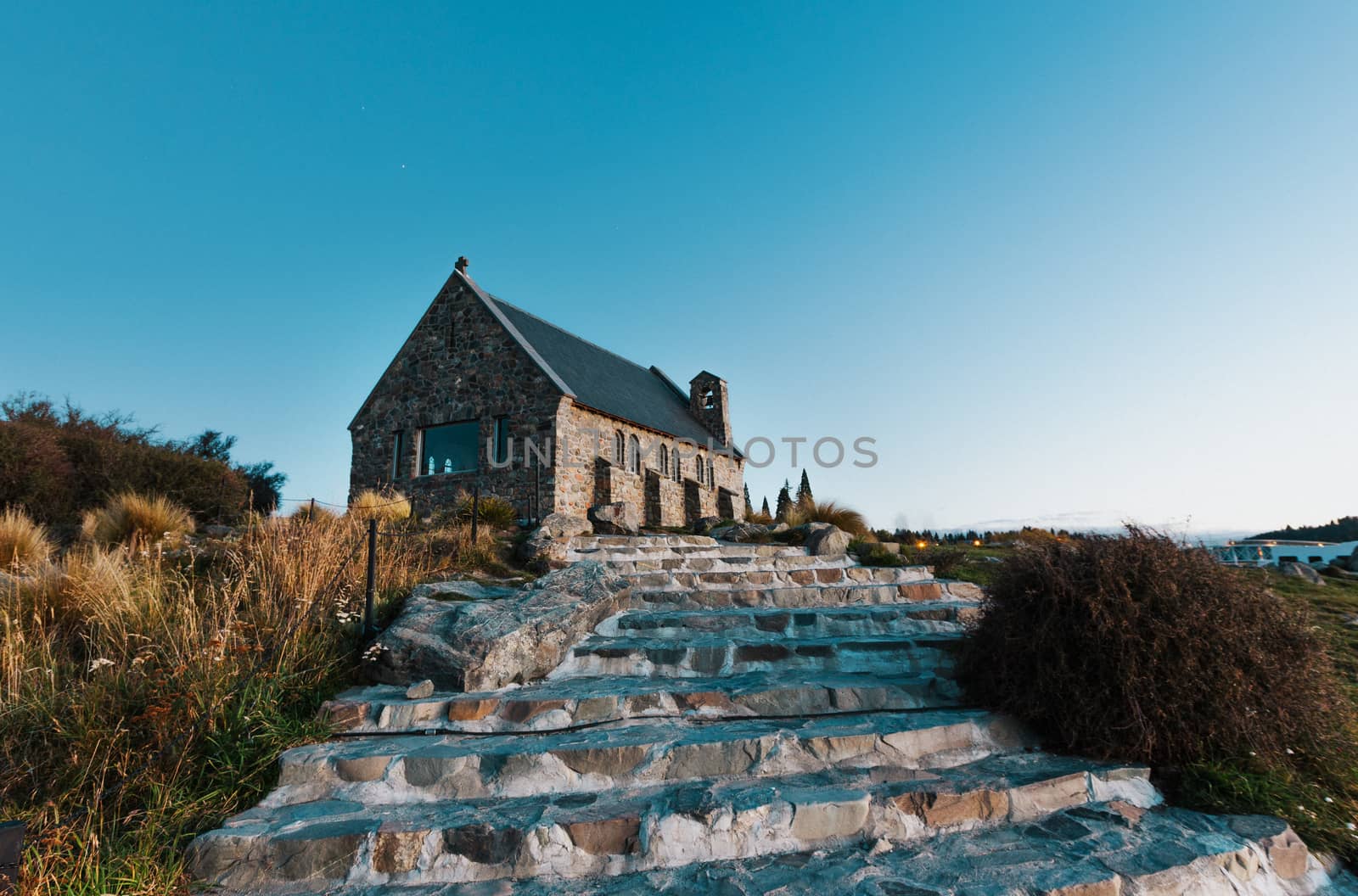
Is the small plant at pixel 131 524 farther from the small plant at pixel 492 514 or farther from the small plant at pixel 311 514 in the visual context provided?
the small plant at pixel 492 514

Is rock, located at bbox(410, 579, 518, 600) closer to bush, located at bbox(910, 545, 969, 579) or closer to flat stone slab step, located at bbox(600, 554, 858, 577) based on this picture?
flat stone slab step, located at bbox(600, 554, 858, 577)

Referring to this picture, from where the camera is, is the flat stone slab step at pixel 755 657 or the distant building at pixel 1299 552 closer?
the flat stone slab step at pixel 755 657

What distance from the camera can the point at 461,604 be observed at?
202 inches

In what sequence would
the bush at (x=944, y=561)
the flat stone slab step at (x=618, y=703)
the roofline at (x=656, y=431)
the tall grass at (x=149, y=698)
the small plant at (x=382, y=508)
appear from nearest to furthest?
1. the tall grass at (x=149, y=698)
2. the flat stone slab step at (x=618, y=703)
3. the bush at (x=944, y=561)
4. the small plant at (x=382, y=508)
5. the roofline at (x=656, y=431)

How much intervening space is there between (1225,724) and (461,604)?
490 centimetres

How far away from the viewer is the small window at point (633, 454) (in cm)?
1759

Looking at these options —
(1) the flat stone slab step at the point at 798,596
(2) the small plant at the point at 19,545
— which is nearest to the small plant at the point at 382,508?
(2) the small plant at the point at 19,545

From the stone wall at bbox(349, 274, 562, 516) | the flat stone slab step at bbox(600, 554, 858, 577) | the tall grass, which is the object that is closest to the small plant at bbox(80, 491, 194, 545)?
the tall grass

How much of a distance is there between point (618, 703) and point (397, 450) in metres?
14.7

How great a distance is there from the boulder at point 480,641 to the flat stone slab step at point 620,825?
118 centimetres

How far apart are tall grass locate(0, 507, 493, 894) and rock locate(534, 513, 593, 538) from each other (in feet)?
12.7

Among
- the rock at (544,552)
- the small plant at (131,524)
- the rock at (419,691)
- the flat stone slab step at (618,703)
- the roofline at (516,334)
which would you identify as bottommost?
the flat stone slab step at (618,703)

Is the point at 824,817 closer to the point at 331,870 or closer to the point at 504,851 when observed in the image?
the point at 504,851

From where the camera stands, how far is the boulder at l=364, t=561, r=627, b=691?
4324mm
